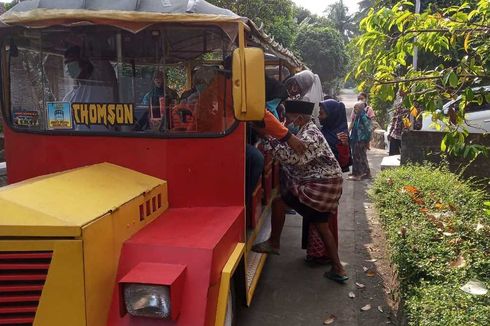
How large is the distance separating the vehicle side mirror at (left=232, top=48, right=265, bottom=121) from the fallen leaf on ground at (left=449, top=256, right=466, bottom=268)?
1671 millimetres

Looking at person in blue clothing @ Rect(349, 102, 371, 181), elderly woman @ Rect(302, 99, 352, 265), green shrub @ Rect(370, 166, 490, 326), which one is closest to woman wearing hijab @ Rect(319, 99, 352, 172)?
elderly woman @ Rect(302, 99, 352, 265)

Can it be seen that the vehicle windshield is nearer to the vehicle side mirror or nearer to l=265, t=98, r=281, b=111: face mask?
the vehicle side mirror

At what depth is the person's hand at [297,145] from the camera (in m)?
3.73

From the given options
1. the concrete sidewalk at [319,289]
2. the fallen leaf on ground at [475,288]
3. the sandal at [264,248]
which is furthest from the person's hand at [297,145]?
the fallen leaf on ground at [475,288]

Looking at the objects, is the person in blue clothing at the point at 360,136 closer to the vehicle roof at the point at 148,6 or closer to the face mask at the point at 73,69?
the vehicle roof at the point at 148,6

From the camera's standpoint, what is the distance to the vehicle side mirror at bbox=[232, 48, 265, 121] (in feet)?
8.68

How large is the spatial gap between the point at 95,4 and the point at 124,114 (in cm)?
70

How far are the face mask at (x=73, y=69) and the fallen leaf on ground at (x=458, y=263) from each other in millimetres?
2818

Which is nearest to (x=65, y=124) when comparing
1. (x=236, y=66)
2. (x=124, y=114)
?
(x=124, y=114)

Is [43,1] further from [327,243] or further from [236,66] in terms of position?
[327,243]

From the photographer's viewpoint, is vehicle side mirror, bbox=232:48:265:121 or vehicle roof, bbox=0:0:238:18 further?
vehicle roof, bbox=0:0:238:18

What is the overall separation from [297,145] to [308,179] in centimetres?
46

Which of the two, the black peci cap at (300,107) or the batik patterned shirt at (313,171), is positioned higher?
the black peci cap at (300,107)

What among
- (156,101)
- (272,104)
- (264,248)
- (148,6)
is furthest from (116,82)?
(264,248)
